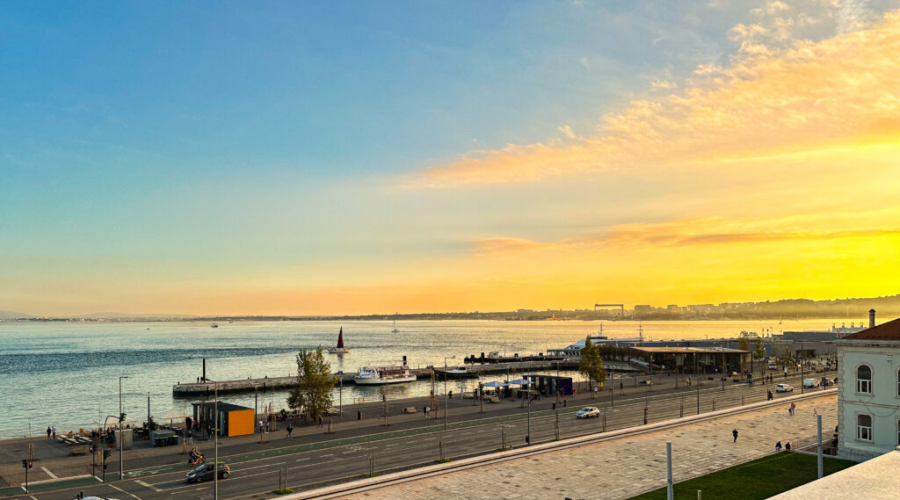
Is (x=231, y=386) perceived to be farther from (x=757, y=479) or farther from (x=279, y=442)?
(x=757, y=479)

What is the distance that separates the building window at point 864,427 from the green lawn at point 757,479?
250cm

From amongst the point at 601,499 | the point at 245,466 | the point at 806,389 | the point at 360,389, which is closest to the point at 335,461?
the point at 245,466

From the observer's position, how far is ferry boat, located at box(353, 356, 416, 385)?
14975 centimetres

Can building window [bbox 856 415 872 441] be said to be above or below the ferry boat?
above

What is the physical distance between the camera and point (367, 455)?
5519 cm

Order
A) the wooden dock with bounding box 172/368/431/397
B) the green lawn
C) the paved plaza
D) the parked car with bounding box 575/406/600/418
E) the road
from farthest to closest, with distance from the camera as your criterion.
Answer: the wooden dock with bounding box 172/368/431/397 → the parked car with bounding box 575/406/600/418 → the road → the paved plaza → the green lawn

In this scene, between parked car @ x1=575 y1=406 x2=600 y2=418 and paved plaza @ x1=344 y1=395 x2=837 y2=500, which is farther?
parked car @ x1=575 y1=406 x2=600 y2=418

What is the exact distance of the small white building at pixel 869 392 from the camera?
158 ft

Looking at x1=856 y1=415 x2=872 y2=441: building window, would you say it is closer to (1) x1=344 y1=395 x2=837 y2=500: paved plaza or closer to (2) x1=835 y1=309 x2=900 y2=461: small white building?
(2) x1=835 y1=309 x2=900 y2=461: small white building

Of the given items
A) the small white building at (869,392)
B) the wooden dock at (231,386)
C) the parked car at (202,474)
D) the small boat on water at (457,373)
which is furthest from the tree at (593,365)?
the parked car at (202,474)

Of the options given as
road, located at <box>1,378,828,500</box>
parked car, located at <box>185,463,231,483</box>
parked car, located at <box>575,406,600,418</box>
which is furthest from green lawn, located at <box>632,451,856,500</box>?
parked car, located at <box>185,463,231,483</box>

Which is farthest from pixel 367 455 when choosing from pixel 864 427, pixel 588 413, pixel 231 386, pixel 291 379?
pixel 291 379

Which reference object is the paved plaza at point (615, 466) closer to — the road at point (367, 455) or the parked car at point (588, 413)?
the road at point (367, 455)

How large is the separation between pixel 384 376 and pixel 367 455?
98.1 m
